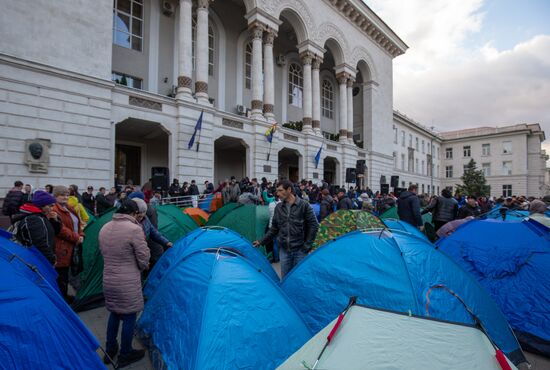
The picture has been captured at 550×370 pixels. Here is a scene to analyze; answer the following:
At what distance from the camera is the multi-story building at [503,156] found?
1923 inches

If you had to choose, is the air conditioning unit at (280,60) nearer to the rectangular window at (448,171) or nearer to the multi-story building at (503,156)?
the multi-story building at (503,156)

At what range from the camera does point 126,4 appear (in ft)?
54.9

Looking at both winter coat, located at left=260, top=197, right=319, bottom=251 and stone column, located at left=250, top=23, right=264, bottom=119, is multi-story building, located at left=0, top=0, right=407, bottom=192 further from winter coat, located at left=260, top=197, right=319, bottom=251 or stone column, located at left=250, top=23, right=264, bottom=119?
winter coat, located at left=260, top=197, right=319, bottom=251

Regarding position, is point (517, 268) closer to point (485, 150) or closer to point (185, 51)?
point (185, 51)

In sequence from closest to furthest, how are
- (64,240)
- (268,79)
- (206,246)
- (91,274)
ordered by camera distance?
(206,246)
(64,240)
(91,274)
(268,79)

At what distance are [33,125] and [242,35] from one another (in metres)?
15.4

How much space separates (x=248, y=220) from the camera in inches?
305

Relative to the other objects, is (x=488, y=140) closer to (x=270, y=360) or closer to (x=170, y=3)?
(x=170, y=3)

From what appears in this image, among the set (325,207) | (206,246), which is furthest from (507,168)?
(206,246)

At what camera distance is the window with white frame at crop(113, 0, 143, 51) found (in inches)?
646

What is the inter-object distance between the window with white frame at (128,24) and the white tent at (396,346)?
19.3 metres

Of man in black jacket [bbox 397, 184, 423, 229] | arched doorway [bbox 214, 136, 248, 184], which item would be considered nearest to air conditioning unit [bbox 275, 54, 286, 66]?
arched doorway [bbox 214, 136, 248, 184]

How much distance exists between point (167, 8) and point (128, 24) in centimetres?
267

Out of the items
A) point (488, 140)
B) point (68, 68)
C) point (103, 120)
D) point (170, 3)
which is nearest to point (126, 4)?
point (170, 3)
